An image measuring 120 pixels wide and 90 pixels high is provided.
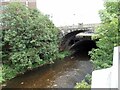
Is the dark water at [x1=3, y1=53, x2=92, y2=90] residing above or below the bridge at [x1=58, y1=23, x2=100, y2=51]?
below

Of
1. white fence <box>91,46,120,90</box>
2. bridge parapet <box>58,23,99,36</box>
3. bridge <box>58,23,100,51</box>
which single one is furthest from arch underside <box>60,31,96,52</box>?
white fence <box>91,46,120,90</box>

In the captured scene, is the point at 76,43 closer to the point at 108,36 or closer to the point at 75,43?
the point at 75,43

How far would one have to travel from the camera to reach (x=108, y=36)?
15.4 metres

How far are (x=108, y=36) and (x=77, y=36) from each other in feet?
54.6

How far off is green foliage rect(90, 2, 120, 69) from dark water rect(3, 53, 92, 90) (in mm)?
5906

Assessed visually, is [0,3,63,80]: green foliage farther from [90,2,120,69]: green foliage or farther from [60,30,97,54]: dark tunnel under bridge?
[90,2,120,69]: green foliage

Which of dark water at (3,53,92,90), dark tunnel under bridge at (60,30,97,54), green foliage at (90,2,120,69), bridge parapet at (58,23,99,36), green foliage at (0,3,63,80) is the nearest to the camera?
green foliage at (90,2,120,69)

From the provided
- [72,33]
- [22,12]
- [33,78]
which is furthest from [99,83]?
[72,33]

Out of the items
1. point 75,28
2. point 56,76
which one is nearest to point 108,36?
point 56,76

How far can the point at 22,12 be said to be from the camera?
24297mm

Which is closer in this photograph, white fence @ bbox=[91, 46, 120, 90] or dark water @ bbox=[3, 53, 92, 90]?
white fence @ bbox=[91, 46, 120, 90]

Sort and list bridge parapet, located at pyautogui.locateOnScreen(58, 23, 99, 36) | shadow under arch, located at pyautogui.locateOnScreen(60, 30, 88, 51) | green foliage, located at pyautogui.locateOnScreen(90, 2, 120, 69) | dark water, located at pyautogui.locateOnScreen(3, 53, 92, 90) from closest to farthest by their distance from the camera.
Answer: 1. green foliage, located at pyautogui.locateOnScreen(90, 2, 120, 69)
2. dark water, located at pyautogui.locateOnScreen(3, 53, 92, 90)
3. bridge parapet, located at pyautogui.locateOnScreen(58, 23, 99, 36)
4. shadow under arch, located at pyautogui.locateOnScreen(60, 30, 88, 51)

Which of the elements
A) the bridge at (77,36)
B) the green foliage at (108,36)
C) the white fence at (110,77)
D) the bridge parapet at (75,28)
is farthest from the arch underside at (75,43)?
the white fence at (110,77)

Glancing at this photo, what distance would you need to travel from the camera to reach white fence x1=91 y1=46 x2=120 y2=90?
792 centimetres
